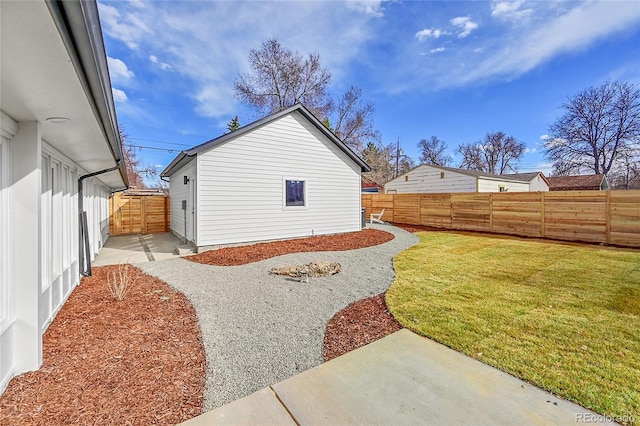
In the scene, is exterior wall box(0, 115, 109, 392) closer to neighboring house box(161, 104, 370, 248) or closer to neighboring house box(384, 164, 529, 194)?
neighboring house box(161, 104, 370, 248)

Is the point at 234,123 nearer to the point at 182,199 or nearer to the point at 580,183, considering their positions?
the point at 182,199

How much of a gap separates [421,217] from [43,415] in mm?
15178

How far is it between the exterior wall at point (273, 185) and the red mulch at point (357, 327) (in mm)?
5664

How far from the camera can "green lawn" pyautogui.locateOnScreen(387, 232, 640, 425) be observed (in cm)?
242

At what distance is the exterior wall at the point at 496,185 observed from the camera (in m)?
18.1

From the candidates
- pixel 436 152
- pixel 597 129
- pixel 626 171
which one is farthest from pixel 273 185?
pixel 436 152

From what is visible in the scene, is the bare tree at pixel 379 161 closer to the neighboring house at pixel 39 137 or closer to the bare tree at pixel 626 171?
the bare tree at pixel 626 171

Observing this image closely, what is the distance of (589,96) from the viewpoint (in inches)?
927

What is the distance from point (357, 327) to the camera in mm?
3551

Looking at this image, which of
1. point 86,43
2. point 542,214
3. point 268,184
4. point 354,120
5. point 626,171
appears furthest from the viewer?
point 626,171

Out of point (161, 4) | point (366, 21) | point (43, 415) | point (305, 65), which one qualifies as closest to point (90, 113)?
point (43, 415)

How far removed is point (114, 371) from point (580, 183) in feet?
117

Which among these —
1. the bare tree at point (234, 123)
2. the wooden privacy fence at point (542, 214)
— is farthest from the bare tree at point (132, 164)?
the wooden privacy fence at point (542, 214)

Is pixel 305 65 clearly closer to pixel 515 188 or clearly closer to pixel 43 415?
pixel 515 188
